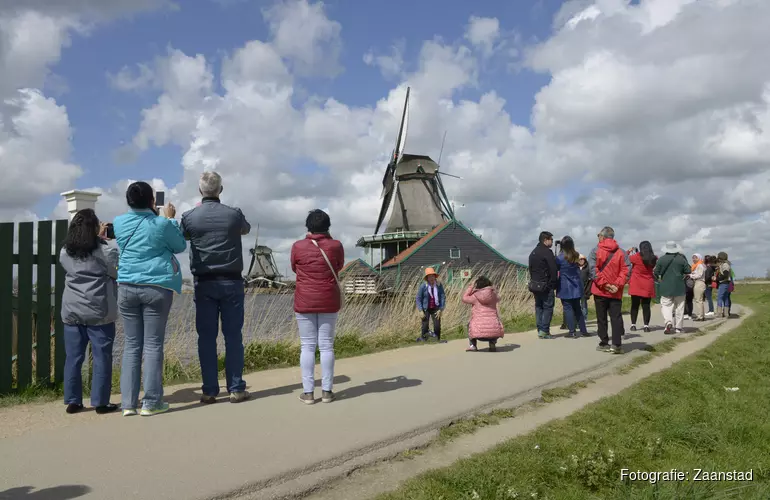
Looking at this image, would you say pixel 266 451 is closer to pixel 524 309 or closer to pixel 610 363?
pixel 610 363

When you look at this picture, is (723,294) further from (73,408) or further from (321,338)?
(73,408)

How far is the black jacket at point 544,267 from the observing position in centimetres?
1040

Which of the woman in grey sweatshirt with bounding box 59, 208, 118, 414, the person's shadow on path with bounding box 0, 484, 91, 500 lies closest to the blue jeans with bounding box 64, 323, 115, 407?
the woman in grey sweatshirt with bounding box 59, 208, 118, 414

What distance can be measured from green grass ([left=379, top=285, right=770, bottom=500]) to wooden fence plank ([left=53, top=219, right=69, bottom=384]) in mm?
4089

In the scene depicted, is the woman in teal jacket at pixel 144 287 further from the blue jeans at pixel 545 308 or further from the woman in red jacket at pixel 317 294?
the blue jeans at pixel 545 308

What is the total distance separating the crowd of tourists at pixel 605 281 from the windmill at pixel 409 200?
35.7 m

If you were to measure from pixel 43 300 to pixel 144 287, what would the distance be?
1.49 metres

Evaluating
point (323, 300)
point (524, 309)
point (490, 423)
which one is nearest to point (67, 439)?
point (323, 300)

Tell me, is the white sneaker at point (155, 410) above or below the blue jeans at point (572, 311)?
below

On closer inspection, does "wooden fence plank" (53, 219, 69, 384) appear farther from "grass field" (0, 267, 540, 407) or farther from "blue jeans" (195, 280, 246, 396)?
"blue jeans" (195, 280, 246, 396)

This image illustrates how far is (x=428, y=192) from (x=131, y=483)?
47.8m

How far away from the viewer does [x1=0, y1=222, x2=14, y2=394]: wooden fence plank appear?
210 inches

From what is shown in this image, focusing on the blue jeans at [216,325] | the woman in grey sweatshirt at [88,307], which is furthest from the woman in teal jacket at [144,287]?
the blue jeans at [216,325]

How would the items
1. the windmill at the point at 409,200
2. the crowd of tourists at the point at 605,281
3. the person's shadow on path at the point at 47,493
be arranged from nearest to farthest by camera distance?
1. the person's shadow on path at the point at 47,493
2. the crowd of tourists at the point at 605,281
3. the windmill at the point at 409,200
